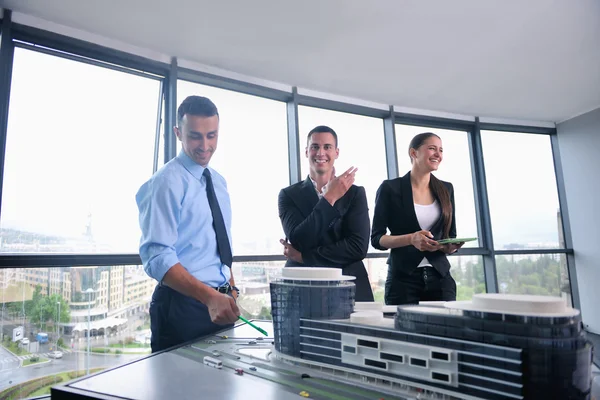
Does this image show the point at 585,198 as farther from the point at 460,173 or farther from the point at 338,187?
the point at 338,187

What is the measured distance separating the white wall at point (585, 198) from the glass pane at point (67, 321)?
5226 mm

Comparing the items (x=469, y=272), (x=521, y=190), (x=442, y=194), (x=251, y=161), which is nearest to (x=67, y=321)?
(x=251, y=161)

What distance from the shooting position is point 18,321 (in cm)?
259

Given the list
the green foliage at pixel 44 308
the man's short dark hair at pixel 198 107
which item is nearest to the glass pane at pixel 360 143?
the green foliage at pixel 44 308

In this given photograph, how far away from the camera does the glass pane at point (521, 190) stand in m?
5.16

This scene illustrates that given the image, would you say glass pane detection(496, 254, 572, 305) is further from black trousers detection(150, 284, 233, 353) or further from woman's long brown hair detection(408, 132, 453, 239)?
black trousers detection(150, 284, 233, 353)

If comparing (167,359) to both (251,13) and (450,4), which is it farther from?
(450,4)

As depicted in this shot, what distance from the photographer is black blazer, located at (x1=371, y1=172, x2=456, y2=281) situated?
1779mm

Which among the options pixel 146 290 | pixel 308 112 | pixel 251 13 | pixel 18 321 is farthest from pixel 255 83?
pixel 18 321

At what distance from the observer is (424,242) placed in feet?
5.37

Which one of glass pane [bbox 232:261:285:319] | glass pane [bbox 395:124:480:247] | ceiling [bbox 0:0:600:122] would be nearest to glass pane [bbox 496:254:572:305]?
glass pane [bbox 395:124:480:247]

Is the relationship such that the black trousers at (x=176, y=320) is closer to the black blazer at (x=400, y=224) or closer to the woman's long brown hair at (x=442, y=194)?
the black blazer at (x=400, y=224)

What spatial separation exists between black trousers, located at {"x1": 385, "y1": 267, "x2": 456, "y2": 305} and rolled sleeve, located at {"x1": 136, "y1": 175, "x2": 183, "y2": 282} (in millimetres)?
1033

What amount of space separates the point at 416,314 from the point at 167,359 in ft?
1.87
